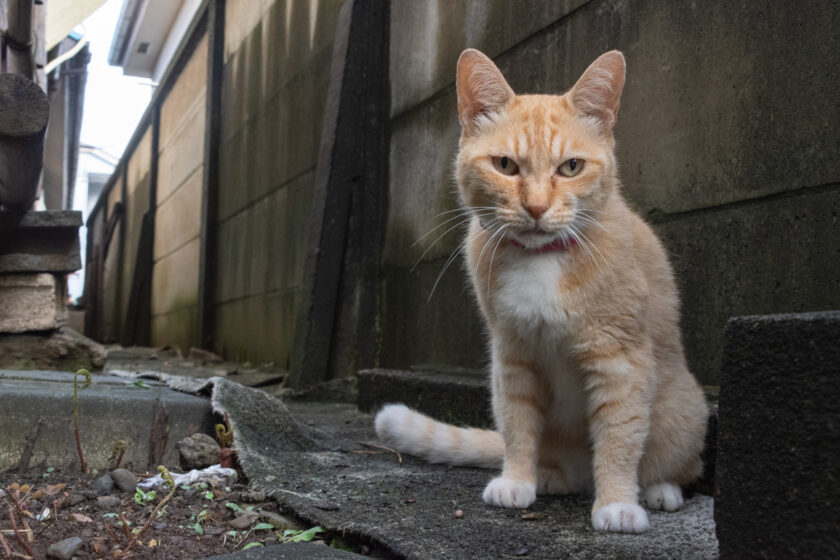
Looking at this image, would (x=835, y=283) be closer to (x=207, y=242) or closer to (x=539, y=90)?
(x=539, y=90)

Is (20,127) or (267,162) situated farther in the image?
(267,162)

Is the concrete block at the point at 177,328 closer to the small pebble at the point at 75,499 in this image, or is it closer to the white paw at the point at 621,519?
the small pebble at the point at 75,499

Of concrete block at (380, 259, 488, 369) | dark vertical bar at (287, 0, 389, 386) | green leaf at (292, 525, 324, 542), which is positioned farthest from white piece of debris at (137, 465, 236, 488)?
dark vertical bar at (287, 0, 389, 386)

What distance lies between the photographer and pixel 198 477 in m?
2.15

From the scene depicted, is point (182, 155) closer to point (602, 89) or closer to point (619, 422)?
point (602, 89)

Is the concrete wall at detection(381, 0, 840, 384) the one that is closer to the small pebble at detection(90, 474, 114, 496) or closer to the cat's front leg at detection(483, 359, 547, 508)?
the cat's front leg at detection(483, 359, 547, 508)

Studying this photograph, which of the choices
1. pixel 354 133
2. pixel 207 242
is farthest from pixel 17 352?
pixel 207 242

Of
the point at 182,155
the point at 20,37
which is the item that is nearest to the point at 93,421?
the point at 20,37

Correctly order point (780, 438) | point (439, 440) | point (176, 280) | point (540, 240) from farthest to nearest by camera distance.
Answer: point (176, 280) → point (439, 440) → point (540, 240) → point (780, 438)

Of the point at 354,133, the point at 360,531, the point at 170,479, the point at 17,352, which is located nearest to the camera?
the point at 360,531

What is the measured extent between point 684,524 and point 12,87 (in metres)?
3.10

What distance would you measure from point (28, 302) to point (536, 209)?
333 cm

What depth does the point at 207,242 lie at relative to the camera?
27.8 ft

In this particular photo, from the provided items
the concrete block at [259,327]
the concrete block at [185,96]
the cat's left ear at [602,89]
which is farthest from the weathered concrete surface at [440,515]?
the concrete block at [185,96]
